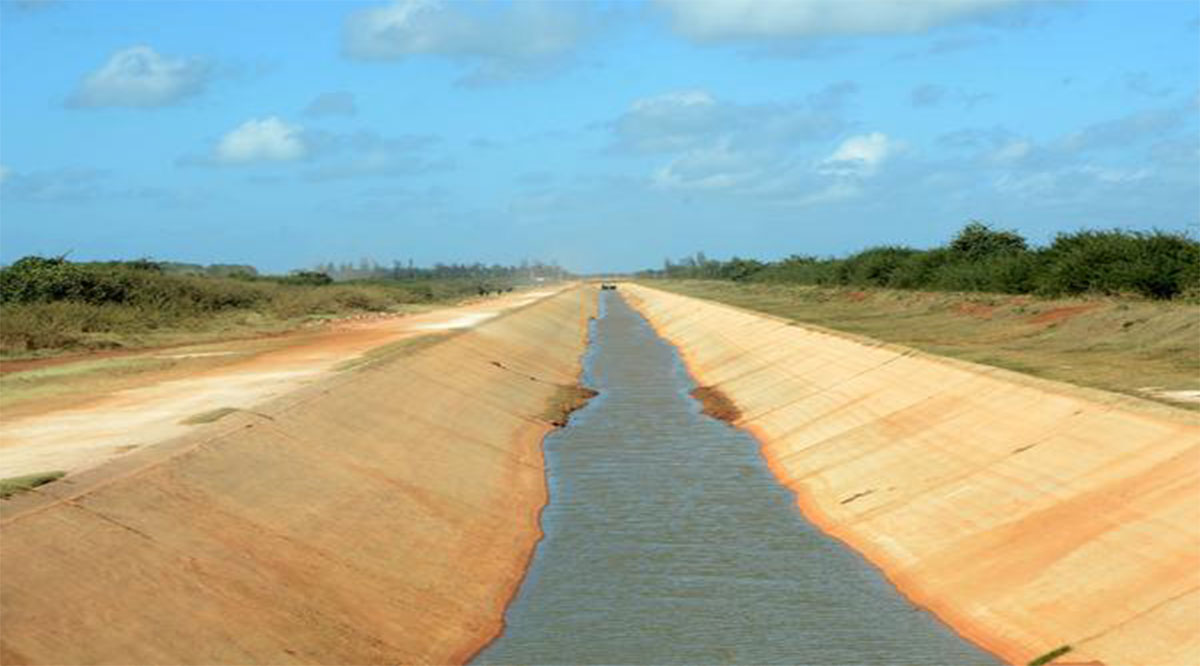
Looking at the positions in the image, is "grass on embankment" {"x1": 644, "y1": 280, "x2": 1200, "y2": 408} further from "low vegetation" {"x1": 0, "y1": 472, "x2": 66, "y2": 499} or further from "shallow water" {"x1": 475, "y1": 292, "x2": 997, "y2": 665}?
"low vegetation" {"x1": 0, "y1": 472, "x2": 66, "y2": 499}

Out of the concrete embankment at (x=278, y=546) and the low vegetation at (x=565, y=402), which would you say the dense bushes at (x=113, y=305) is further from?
the concrete embankment at (x=278, y=546)

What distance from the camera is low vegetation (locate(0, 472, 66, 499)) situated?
510 inches

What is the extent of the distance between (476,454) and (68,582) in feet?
49.7

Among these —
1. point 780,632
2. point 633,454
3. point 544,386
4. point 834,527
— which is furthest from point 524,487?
point 544,386

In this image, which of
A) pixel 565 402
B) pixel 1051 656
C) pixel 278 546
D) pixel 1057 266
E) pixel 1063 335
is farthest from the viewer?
pixel 1057 266

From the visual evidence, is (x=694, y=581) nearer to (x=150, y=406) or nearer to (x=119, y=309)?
(x=150, y=406)

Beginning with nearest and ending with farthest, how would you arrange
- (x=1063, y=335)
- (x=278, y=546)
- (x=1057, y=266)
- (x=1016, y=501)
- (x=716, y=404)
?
1. (x=278, y=546)
2. (x=1016, y=501)
3. (x=716, y=404)
4. (x=1063, y=335)
5. (x=1057, y=266)

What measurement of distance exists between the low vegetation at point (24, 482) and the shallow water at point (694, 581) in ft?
17.3

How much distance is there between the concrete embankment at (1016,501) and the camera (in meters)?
12.3

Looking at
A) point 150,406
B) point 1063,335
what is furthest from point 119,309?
point 1063,335

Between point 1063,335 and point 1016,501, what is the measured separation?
25.0m

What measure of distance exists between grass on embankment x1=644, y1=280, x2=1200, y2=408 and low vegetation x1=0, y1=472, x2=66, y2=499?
626 inches

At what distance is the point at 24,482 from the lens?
1359cm

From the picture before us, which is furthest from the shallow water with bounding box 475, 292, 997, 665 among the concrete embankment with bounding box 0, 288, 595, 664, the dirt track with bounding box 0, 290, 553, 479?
the dirt track with bounding box 0, 290, 553, 479
